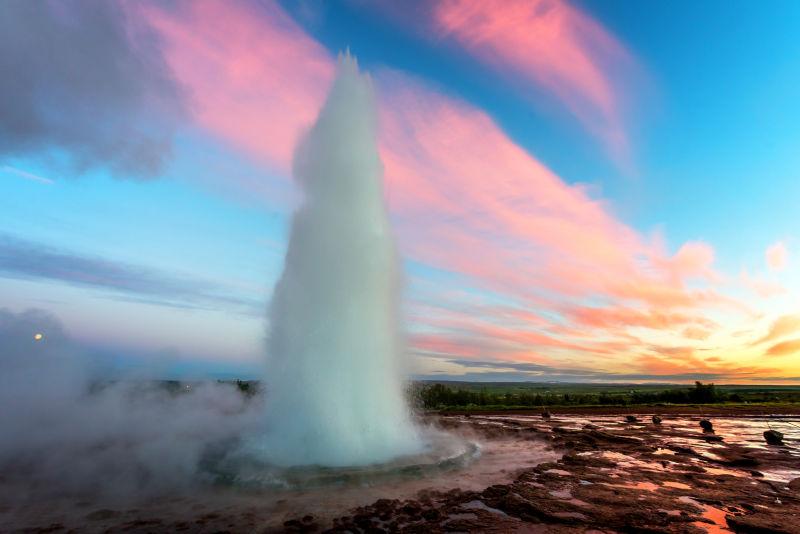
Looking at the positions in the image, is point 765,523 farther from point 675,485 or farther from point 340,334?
point 340,334

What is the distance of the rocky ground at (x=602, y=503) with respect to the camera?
35.8 ft

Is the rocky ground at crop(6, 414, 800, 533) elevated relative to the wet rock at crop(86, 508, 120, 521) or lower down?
elevated

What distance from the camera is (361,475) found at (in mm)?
15125

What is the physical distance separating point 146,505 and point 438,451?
1227 centimetres

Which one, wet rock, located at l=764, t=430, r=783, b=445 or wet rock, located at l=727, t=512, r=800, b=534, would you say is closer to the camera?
wet rock, located at l=727, t=512, r=800, b=534

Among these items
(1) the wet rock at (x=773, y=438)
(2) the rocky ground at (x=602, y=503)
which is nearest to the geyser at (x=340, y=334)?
(2) the rocky ground at (x=602, y=503)

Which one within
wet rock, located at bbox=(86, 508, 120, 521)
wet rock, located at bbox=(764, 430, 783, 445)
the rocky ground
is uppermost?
wet rock, located at bbox=(764, 430, 783, 445)

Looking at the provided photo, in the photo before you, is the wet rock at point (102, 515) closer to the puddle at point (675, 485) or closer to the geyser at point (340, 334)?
the geyser at point (340, 334)

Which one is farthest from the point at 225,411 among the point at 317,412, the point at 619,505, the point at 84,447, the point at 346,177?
the point at 619,505

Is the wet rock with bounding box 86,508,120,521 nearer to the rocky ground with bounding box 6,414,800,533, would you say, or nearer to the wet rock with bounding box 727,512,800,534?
the rocky ground with bounding box 6,414,800,533

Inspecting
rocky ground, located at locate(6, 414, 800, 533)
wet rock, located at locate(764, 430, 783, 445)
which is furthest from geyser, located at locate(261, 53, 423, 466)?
wet rock, located at locate(764, 430, 783, 445)

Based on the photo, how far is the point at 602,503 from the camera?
42.4ft

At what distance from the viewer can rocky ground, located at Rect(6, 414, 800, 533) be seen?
10922 millimetres

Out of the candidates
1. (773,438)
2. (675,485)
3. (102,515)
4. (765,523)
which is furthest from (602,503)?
(773,438)
